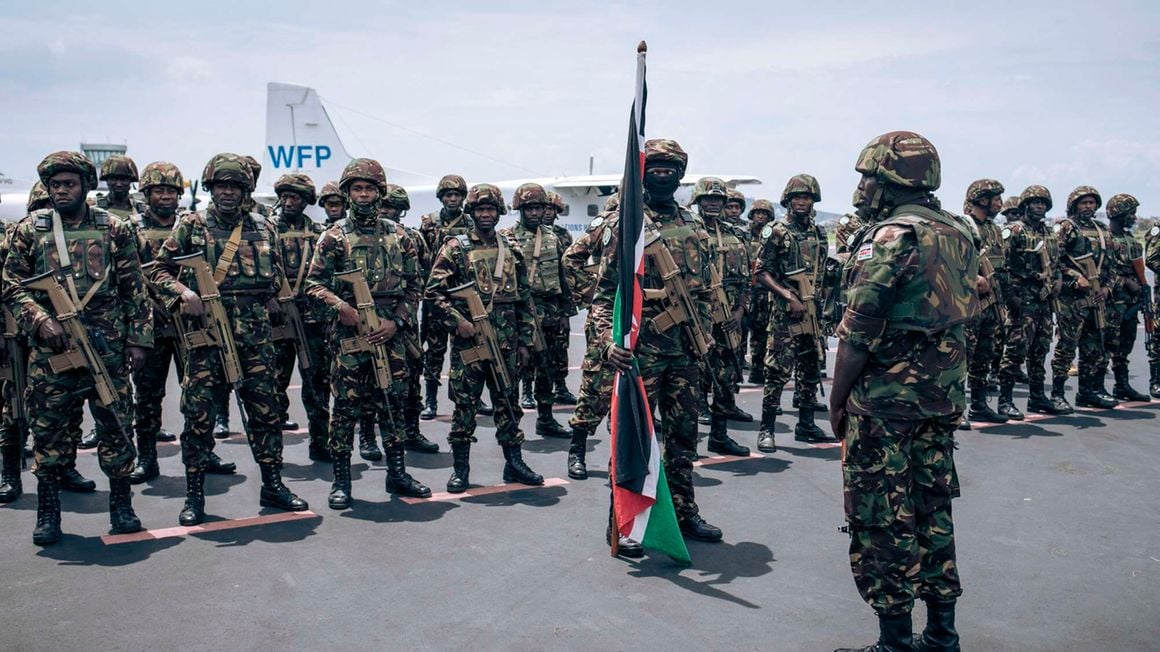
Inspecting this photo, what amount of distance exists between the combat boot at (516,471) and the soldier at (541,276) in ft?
4.70

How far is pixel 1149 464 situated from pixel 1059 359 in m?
2.48

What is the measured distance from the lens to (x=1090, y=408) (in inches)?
390

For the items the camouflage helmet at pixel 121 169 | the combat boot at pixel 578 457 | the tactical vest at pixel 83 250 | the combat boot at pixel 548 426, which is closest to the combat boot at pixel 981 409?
the combat boot at pixel 548 426

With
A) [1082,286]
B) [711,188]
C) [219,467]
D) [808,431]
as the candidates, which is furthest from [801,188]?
[219,467]

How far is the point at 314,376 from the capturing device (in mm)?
7375

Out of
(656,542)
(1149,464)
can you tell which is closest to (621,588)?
(656,542)

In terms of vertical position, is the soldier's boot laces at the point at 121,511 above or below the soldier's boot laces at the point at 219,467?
above

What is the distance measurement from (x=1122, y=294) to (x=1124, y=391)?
1.13 metres

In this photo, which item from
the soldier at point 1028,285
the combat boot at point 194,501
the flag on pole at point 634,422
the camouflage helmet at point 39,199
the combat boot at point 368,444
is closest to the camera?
the flag on pole at point 634,422

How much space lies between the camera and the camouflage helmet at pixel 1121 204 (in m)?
10.1

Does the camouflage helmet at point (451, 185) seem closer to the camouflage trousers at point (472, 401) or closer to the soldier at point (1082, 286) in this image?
the camouflage trousers at point (472, 401)

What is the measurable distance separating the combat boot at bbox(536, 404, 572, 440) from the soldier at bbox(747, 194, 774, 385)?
212 cm

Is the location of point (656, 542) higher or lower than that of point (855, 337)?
lower

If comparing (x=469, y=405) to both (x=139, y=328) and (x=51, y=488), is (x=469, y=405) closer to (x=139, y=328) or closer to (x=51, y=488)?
(x=139, y=328)
